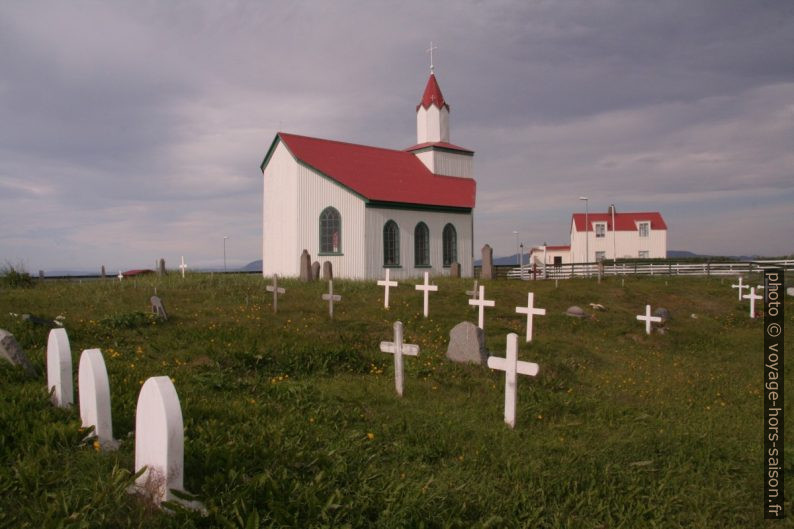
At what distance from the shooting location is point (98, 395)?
5.11 metres

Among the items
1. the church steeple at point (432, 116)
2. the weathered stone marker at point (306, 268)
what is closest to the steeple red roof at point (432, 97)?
the church steeple at point (432, 116)

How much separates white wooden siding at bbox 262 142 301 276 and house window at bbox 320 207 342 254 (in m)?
1.31

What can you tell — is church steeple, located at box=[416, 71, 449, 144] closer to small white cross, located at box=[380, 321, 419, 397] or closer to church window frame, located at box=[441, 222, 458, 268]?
church window frame, located at box=[441, 222, 458, 268]

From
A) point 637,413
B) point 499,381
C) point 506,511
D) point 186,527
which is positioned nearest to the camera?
point 186,527

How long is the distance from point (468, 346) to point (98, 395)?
7.49 meters

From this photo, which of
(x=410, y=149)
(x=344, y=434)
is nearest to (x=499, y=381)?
(x=344, y=434)

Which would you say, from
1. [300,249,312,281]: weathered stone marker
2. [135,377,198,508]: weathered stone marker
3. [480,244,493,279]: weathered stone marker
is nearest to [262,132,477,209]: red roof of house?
[480,244,493,279]: weathered stone marker

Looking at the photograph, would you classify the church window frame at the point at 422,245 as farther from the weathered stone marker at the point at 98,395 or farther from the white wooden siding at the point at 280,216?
the weathered stone marker at the point at 98,395

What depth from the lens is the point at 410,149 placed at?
121 ft

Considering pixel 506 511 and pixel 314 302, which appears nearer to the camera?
pixel 506 511

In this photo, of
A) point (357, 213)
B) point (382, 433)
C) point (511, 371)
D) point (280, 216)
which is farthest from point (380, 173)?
point (382, 433)

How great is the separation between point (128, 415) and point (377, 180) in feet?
84.9

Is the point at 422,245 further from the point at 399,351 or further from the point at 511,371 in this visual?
the point at 511,371

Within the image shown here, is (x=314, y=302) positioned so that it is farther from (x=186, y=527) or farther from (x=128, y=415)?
(x=186, y=527)
